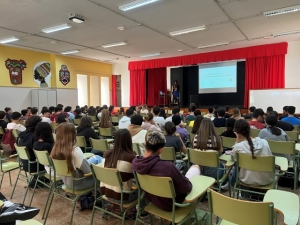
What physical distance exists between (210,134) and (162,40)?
626 centimetres

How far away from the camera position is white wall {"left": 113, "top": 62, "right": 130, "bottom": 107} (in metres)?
13.7

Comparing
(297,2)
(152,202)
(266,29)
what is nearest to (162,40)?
(266,29)

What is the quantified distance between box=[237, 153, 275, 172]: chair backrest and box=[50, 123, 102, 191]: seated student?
65.8 inches

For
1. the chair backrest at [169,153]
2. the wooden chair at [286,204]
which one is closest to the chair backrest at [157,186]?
the wooden chair at [286,204]

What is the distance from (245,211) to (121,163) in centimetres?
118

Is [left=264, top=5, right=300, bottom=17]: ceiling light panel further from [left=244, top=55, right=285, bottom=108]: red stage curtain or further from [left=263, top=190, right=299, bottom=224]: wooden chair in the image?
[left=263, top=190, right=299, bottom=224]: wooden chair

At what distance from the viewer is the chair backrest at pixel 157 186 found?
65.7 inches

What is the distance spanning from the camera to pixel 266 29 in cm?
706

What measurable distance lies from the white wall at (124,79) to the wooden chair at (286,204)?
40.8 ft

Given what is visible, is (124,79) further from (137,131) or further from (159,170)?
(159,170)

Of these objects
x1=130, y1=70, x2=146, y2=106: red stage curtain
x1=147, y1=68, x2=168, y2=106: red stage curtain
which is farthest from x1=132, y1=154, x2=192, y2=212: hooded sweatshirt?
x1=147, y1=68, x2=168, y2=106: red stage curtain

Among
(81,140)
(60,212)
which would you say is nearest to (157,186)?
(60,212)

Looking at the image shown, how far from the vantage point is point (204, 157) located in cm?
257

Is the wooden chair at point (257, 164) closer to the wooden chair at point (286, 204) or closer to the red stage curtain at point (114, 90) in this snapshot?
the wooden chair at point (286, 204)
